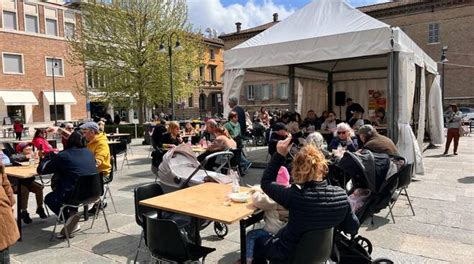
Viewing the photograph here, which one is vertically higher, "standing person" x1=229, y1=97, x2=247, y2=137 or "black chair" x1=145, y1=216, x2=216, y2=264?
"standing person" x1=229, y1=97, x2=247, y2=137

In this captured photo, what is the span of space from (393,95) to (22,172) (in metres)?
6.34

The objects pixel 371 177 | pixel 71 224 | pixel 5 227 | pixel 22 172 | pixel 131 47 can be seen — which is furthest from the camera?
pixel 131 47

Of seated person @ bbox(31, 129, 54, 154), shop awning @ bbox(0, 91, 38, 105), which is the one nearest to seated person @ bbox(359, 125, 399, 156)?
seated person @ bbox(31, 129, 54, 154)

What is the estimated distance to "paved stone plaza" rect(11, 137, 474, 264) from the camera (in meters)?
3.73

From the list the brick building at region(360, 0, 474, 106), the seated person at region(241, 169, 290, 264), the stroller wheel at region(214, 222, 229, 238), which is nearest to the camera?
the seated person at region(241, 169, 290, 264)

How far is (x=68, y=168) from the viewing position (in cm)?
407

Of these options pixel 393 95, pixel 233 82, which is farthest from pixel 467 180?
pixel 233 82

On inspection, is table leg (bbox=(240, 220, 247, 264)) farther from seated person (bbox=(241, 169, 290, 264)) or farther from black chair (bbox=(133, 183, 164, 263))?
black chair (bbox=(133, 183, 164, 263))

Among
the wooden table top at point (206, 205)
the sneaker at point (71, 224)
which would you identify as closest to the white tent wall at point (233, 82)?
the sneaker at point (71, 224)

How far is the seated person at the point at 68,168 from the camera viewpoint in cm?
407

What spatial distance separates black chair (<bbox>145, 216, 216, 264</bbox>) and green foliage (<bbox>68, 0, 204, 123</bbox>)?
1710cm

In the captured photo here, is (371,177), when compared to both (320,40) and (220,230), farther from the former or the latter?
(320,40)

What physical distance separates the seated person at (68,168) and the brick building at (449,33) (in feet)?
105

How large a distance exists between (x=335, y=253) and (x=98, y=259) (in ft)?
8.00
